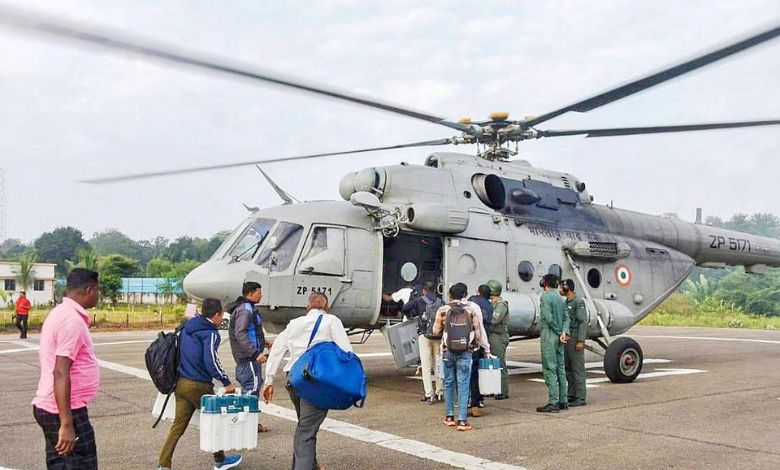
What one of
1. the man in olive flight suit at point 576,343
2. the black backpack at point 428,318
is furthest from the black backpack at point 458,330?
the man in olive flight suit at point 576,343

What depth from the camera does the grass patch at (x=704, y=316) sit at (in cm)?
3342

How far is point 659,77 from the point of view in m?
8.14

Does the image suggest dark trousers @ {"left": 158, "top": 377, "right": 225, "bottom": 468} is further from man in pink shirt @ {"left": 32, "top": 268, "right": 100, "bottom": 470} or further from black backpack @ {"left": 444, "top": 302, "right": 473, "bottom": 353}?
black backpack @ {"left": 444, "top": 302, "right": 473, "bottom": 353}

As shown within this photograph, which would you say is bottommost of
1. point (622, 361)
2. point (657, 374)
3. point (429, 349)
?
point (657, 374)

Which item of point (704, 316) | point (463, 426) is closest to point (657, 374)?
point (463, 426)

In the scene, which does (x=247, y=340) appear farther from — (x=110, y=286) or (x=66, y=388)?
(x=110, y=286)

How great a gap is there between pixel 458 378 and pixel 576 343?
2186mm

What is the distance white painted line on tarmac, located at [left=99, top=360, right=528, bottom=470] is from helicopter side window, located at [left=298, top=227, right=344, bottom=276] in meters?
2.11

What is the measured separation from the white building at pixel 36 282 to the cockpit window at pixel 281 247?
5401cm

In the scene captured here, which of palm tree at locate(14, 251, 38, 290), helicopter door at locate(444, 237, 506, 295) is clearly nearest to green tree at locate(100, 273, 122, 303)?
palm tree at locate(14, 251, 38, 290)

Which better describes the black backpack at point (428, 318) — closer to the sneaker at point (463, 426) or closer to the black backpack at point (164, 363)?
the sneaker at point (463, 426)

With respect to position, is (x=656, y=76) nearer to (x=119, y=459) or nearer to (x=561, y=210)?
(x=561, y=210)

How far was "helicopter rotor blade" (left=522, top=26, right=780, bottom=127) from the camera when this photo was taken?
6555 mm

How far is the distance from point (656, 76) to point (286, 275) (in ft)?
18.1
